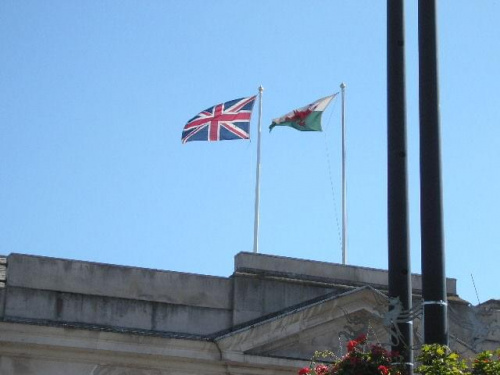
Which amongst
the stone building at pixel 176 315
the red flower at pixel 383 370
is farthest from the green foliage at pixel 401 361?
the stone building at pixel 176 315

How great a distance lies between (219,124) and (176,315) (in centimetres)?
549

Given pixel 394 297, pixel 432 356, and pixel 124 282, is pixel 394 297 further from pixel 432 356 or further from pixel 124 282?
pixel 124 282

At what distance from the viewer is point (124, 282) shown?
75.5 ft

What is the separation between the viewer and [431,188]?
10148 millimetres

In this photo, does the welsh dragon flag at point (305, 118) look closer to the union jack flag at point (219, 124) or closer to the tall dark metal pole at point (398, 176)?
the union jack flag at point (219, 124)

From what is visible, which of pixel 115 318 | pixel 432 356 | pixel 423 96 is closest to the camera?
pixel 432 356

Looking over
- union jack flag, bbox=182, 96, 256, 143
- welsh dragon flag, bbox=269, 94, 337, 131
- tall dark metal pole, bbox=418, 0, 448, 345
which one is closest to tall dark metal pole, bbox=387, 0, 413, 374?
tall dark metal pole, bbox=418, 0, 448, 345

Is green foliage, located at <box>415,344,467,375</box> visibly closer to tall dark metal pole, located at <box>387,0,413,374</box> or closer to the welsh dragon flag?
tall dark metal pole, located at <box>387,0,413,374</box>

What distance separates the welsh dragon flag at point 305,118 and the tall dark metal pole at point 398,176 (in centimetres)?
1707

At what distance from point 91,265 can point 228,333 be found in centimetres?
306

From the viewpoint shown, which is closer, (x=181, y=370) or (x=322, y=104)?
(x=181, y=370)

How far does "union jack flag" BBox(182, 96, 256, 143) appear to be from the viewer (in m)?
26.8

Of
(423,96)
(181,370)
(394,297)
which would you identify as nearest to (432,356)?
(394,297)

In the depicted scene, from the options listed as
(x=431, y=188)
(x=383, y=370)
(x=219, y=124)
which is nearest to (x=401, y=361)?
(x=383, y=370)
